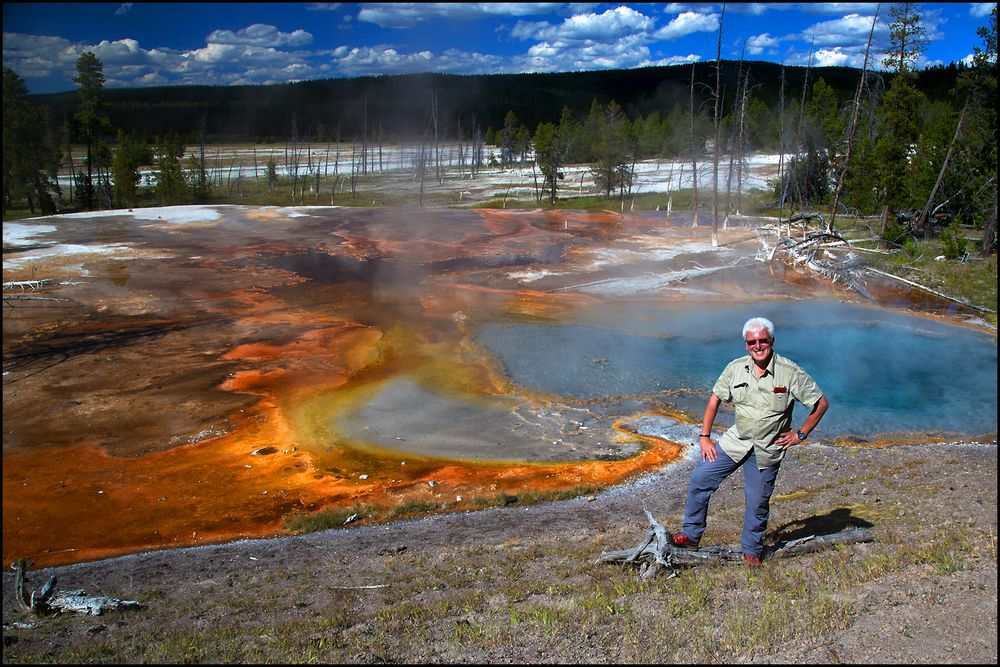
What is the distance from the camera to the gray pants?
4199mm

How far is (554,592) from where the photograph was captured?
4516 millimetres

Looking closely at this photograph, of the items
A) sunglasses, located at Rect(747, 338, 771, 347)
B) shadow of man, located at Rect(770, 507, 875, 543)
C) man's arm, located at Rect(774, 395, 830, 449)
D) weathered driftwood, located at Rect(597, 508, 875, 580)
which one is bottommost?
shadow of man, located at Rect(770, 507, 875, 543)

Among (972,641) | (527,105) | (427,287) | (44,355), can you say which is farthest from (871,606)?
(527,105)

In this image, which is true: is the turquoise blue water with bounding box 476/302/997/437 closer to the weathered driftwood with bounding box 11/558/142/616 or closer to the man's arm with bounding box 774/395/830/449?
the man's arm with bounding box 774/395/830/449

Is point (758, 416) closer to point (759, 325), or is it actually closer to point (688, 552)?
point (759, 325)

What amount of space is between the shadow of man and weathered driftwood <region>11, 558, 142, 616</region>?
4.50 metres

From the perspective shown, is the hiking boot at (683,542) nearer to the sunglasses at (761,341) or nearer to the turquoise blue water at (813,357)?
the sunglasses at (761,341)

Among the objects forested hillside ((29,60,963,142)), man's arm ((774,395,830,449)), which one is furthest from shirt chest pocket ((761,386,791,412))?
forested hillside ((29,60,963,142))

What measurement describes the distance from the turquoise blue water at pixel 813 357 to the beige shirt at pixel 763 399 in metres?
6.02

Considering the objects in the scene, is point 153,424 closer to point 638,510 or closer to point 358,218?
point 638,510

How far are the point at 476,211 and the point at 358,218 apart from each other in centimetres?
565

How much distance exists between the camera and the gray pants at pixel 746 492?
420 centimetres

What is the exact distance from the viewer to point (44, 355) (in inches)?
504

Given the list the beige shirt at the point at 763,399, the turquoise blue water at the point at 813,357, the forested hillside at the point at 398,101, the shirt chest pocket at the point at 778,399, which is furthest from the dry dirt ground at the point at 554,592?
the forested hillside at the point at 398,101
